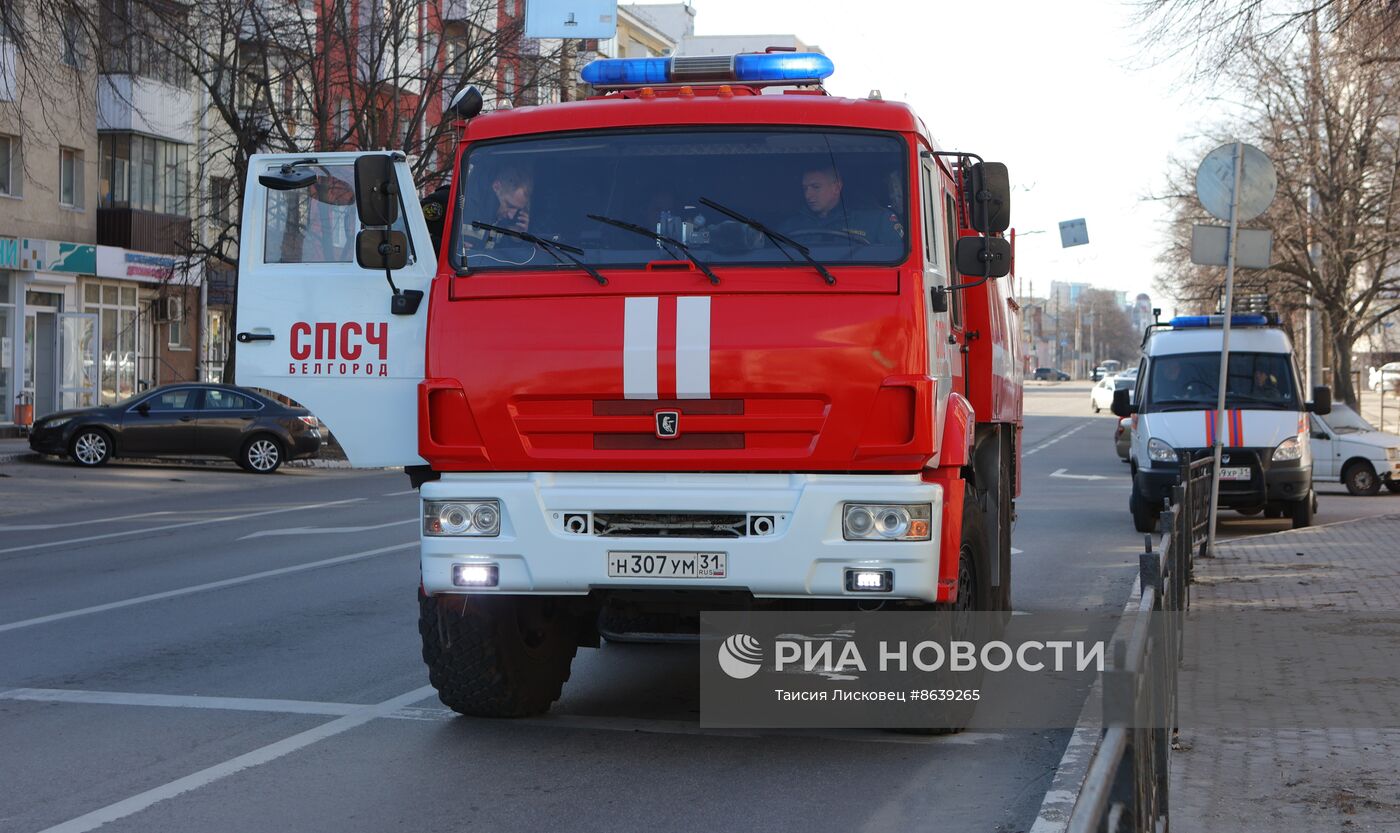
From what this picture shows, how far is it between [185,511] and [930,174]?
15.5 m

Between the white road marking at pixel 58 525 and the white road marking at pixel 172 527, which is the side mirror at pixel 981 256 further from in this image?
the white road marking at pixel 58 525

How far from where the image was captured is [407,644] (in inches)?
398

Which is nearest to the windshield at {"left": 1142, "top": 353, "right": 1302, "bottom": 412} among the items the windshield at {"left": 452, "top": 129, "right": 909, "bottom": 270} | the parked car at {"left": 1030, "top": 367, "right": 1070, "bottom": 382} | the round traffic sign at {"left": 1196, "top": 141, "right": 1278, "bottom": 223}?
the round traffic sign at {"left": 1196, "top": 141, "right": 1278, "bottom": 223}

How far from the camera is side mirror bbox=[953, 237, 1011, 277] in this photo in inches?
293

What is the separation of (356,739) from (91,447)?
22.8m

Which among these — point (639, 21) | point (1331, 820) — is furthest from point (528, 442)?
point (639, 21)

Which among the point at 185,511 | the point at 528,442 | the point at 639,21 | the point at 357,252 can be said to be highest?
the point at 639,21

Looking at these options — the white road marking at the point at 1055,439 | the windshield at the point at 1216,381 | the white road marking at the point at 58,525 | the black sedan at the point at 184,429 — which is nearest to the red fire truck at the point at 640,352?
the windshield at the point at 1216,381

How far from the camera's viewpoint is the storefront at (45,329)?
35.0 metres

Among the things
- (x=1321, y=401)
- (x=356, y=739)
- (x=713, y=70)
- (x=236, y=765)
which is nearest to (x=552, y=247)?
(x=713, y=70)

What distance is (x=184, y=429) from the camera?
2883 cm

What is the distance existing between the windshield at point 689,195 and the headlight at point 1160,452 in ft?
37.9

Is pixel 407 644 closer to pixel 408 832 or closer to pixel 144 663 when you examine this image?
pixel 144 663

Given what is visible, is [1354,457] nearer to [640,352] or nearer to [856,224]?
[856,224]
